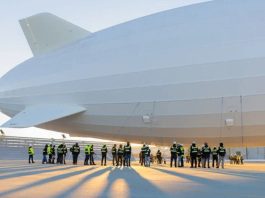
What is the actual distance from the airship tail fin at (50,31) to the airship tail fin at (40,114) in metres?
5.20

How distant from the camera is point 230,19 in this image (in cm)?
2267

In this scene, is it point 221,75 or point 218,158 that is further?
point 218,158

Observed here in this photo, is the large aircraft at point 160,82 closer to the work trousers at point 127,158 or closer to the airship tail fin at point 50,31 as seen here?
the airship tail fin at point 50,31

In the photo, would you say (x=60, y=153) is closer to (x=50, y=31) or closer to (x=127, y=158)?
(x=127, y=158)

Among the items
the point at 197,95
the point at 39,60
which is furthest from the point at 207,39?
the point at 39,60

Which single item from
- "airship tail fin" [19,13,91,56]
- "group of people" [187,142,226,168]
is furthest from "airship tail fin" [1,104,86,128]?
"group of people" [187,142,226,168]

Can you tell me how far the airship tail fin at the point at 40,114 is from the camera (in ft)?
73.8

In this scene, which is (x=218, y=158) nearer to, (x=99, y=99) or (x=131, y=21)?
(x=99, y=99)

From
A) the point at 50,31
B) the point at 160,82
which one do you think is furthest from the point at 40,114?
the point at 160,82

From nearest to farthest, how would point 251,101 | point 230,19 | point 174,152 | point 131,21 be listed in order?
point 251,101 < point 230,19 < point 174,152 < point 131,21

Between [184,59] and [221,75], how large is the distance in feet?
7.33

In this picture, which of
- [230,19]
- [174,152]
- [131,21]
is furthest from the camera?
[131,21]

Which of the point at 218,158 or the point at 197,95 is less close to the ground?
the point at 197,95

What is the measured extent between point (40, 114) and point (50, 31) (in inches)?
267
